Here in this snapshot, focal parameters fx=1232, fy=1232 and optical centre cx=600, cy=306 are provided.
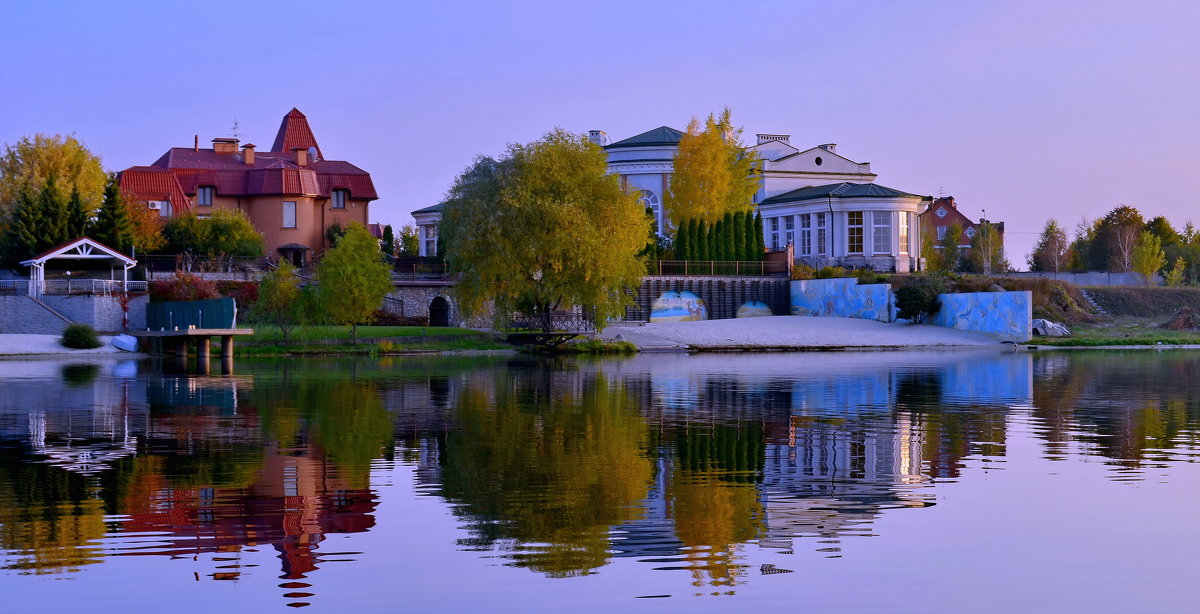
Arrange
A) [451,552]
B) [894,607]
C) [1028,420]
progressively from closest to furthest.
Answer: [894,607]
[451,552]
[1028,420]

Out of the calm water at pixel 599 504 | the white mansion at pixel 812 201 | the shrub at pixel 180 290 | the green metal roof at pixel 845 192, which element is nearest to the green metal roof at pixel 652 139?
the white mansion at pixel 812 201

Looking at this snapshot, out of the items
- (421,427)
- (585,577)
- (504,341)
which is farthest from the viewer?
(504,341)

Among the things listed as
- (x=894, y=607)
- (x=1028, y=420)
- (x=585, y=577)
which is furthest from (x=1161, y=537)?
(x=1028, y=420)

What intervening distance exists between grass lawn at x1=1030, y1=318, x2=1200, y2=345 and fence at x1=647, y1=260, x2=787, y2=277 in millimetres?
15804

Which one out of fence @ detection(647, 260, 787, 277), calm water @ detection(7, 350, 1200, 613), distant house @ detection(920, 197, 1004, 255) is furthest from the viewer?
distant house @ detection(920, 197, 1004, 255)

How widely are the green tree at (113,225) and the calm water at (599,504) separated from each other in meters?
34.1

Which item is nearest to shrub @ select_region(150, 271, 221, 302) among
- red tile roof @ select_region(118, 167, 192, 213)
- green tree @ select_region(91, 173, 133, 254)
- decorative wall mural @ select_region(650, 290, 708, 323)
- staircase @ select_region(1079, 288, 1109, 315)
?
green tree @ select_region(91, 173, 133, 254)

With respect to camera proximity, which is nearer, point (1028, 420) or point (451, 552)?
point (451, 552)

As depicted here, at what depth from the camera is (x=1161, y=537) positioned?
10.9 metres

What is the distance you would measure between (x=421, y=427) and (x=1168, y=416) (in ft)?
43.4

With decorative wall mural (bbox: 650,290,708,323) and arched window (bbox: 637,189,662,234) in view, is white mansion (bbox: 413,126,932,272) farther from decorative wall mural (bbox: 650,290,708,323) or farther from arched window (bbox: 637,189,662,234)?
decorative wall mural (bbox: 650,290,708,323)

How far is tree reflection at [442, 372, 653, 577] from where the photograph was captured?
34.6 feet

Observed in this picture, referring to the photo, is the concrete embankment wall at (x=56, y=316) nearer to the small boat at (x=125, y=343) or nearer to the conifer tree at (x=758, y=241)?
the small boat at (x=125, y=343)

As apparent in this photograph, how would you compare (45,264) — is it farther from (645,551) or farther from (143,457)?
(645,551)
